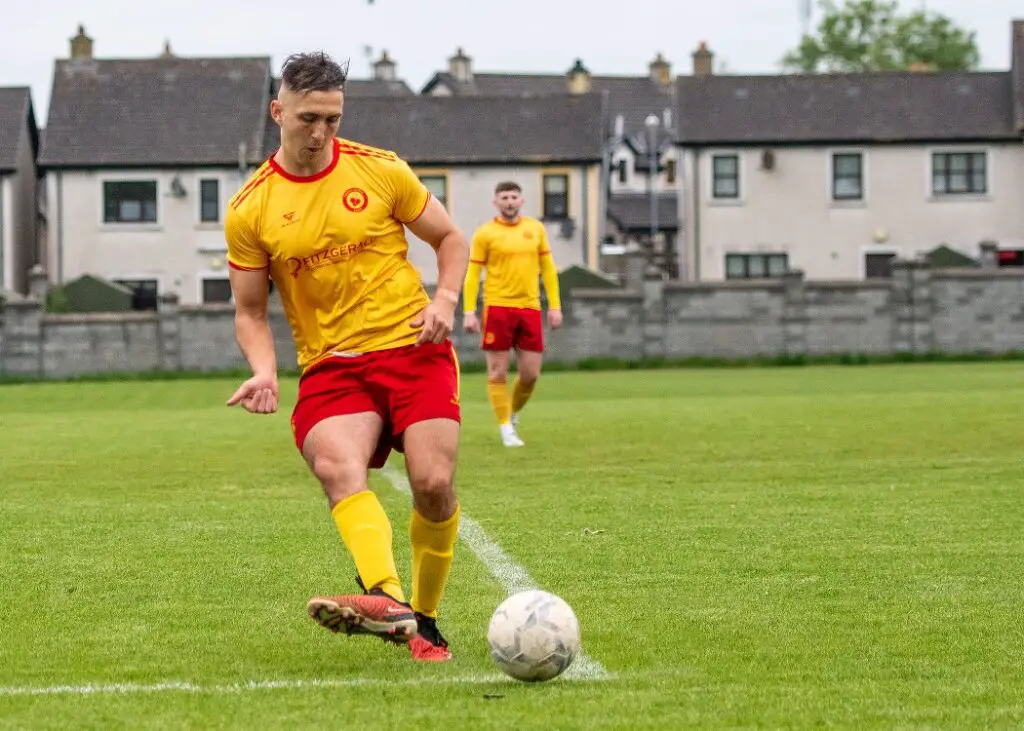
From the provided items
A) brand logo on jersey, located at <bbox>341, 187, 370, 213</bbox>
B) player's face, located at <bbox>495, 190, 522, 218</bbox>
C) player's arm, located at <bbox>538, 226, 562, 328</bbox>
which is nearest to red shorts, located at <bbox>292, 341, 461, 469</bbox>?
brand logo on jersey, located at <bbox>341, 187, 370, 213</bbox>

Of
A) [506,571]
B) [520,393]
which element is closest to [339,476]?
[506,571]

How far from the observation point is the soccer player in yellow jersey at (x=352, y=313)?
657 centimetres

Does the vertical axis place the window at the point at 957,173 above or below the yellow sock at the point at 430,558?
above

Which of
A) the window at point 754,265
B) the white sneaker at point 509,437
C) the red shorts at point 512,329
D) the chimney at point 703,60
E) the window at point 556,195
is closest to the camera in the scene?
the white sneaker at point 509,437

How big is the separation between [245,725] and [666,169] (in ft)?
262

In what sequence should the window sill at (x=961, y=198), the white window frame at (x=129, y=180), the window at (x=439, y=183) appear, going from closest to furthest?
the window sill at (x=961, y=198), the white window frame at (x=129, y=180), the window at (x=439, y=183)

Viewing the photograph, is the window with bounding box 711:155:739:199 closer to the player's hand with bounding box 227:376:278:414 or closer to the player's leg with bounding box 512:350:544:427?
the player's leg with bounding box 512:350:544:427

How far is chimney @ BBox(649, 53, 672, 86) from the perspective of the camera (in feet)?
314

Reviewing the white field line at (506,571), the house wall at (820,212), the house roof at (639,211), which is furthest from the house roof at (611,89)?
the white field line at (506,571)

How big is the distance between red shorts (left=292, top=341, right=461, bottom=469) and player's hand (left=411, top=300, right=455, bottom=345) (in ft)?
0.32

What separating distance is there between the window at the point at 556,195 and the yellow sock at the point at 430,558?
168ft

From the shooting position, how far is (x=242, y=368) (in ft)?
137

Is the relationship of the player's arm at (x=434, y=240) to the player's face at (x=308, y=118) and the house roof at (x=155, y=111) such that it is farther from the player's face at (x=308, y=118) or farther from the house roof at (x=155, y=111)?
the house roof at (x=155, y=111)

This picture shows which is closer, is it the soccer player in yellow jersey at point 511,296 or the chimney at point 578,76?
the soccer player in yellow jersey at point 511,296
